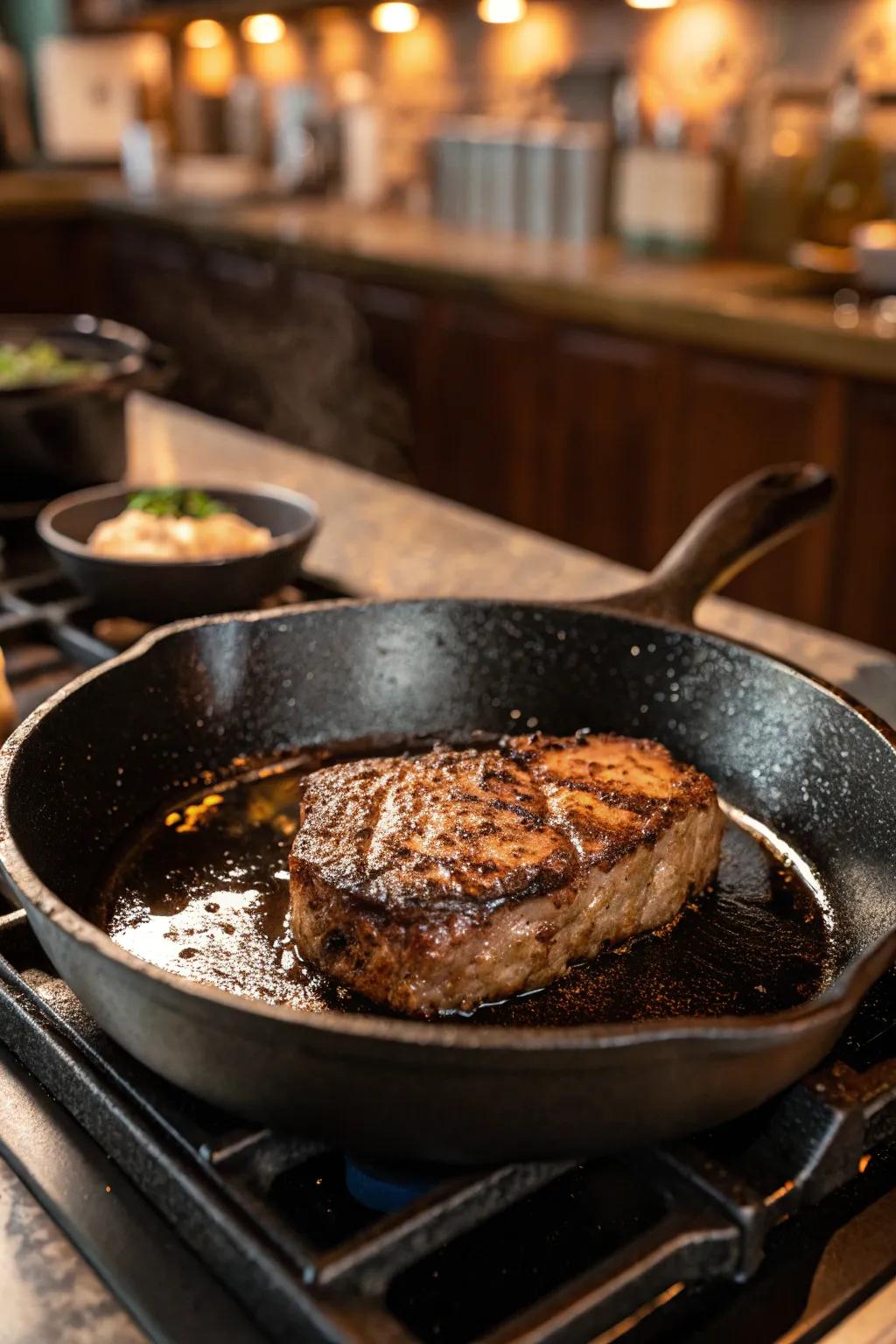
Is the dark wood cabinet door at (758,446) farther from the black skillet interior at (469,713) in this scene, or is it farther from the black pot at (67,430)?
the black skillet interior at (469,713)

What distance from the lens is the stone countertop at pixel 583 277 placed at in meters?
2.87

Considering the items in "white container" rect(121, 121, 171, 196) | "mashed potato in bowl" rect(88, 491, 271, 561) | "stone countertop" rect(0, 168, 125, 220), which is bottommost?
"mashed potato in bowl" rect(88, 491, 271, 561)

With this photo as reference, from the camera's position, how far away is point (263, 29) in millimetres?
5645

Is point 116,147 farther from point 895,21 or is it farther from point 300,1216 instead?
point 300,1216

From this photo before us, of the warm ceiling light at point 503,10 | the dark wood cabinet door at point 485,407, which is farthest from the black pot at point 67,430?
the warm ceiling light at point 503,10

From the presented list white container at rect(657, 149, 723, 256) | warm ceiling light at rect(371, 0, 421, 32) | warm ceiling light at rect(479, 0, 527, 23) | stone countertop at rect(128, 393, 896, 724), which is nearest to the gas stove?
stone countertop at rect(128, 393, 896, 724)

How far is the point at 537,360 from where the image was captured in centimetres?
362

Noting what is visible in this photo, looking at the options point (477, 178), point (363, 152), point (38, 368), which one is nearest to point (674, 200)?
point (477, 178)

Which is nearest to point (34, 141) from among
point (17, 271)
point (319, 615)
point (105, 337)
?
point (17, 271)

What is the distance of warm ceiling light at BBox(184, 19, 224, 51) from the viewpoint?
591cm

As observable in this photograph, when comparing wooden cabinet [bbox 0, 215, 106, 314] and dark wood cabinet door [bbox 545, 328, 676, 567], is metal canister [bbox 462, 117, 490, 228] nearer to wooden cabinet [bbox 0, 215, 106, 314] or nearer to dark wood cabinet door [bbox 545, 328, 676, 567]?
dark wood cabinet door [bbox 545, 328, 676, 567]

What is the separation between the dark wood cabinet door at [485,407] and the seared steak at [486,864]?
9.22 ft

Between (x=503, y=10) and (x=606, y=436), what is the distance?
197cm

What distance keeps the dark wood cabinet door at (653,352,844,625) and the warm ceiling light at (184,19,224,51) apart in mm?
3791
